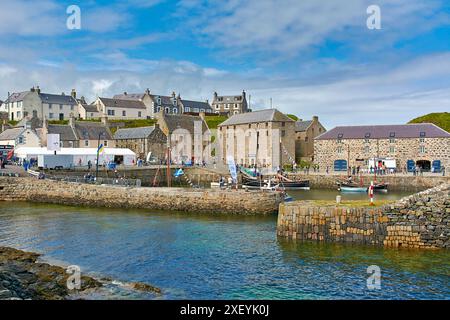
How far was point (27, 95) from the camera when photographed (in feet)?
259

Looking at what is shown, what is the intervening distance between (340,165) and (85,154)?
3366 cm

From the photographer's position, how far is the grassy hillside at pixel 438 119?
233 ft

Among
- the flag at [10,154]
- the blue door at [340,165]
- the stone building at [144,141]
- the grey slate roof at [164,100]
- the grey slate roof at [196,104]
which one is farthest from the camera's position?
the grey slate roof at [196,104]

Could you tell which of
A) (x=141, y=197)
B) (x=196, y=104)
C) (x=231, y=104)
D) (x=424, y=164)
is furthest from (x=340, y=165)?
(x=231, y=104)

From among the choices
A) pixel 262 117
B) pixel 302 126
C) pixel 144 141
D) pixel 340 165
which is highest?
pixel 262 117

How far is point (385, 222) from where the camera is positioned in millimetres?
19062

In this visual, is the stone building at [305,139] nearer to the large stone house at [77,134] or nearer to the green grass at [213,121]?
the green grass at [213,121]

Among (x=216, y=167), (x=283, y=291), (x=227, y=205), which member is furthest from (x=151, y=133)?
(x=283, y=291)

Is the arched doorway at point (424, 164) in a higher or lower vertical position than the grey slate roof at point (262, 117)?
lower

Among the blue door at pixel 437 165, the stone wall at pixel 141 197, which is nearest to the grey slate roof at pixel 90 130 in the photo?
the stone wall at pixel 141 197

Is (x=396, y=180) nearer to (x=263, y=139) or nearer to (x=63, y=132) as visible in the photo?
(x=263, y=139)

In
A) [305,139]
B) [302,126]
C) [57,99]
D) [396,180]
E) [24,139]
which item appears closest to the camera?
[396,180]

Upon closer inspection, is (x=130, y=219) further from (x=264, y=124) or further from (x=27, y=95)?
(x=27, y=95)

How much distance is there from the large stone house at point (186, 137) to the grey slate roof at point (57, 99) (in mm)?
23274
